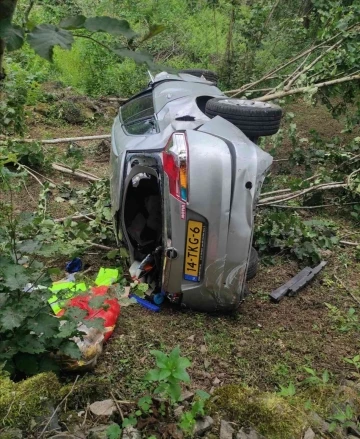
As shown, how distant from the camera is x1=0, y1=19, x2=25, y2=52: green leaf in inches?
43.7

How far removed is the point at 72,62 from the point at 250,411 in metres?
10.7

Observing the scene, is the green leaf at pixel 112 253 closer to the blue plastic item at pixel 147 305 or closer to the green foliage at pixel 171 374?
the blue plastic item at pixel 147 305

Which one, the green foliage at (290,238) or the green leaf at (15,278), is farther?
the green foliage at (290,238)

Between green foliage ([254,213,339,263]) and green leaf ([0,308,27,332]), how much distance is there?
305 centimetres

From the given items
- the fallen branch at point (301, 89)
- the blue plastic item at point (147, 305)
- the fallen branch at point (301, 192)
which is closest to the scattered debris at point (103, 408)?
the blue plastic item at point (147, 305)

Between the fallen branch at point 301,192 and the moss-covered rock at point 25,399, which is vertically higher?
the moss-covered rock at point 25,399

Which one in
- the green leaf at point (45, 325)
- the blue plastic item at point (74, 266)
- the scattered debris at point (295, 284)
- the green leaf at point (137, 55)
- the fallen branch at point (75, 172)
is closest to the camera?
the green leaf at point (137, 55)

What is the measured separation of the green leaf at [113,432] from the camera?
6.48 ft

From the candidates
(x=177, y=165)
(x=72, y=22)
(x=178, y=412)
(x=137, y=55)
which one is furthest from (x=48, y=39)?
(x=177, y=165)

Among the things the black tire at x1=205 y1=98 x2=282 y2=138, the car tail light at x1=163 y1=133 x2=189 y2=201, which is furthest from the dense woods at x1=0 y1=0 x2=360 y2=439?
the black tire at x1=205 y1=98 x2=282 y2=138

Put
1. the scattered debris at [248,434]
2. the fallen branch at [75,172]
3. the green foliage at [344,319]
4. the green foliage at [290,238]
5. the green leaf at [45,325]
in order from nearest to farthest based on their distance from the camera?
the scattered debris at [248,434], the green leaf at [45,325], the green foliage at [344,319], the green foliage at [290,238], the fallen branch at [75,172]

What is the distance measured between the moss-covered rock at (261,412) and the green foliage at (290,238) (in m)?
2.45

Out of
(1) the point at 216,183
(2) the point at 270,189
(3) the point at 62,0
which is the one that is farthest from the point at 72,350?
(3) the point at 62,0

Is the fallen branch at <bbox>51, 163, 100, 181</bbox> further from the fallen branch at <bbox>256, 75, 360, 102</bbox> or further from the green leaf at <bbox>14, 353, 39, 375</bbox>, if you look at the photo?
the green leaf at <bbox>14, 353, 39, 375</bbox>
